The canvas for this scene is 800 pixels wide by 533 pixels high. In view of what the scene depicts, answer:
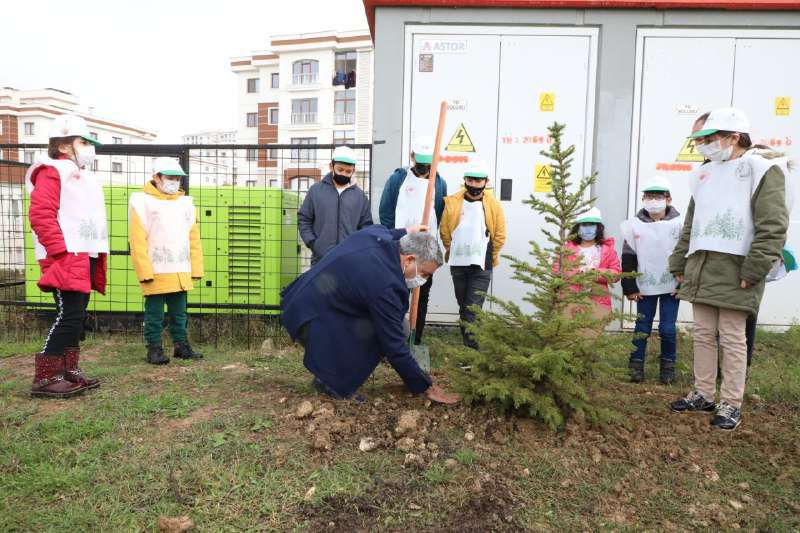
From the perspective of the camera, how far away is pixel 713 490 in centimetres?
267

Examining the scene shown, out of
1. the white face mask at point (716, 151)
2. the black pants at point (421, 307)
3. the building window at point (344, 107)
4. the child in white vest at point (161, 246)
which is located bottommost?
the black pants at point (421, 307)

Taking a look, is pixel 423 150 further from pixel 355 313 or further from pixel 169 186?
pixel 169 186

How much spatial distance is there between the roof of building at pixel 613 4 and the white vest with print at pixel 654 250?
2806mm

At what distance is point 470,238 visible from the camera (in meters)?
4.84

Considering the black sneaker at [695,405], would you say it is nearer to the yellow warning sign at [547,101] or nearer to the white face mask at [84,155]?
the yellow warning sign at [547,101]

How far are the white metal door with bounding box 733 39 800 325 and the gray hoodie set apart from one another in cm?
449

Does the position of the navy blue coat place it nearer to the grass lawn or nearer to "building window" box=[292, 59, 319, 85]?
the grass lawn

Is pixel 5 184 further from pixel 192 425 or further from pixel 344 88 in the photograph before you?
pixel 344 88

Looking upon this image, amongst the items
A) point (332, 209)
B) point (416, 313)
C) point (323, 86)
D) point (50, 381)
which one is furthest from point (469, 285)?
point (323, 86)

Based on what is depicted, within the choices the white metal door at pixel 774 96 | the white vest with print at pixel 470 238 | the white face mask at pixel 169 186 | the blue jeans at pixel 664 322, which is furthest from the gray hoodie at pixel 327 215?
the white metal door at pixel 774 96

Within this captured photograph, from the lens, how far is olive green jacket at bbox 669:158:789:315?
3.18 metres

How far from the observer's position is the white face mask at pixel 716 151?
133 inches

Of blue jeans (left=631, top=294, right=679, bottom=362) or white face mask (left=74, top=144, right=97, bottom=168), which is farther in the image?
blue jeans (left=631, top=294, right=679, bottom=362)

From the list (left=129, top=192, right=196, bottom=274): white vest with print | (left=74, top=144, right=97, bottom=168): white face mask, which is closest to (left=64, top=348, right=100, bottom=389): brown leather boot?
(left=129, top=192, right=196, bottom=274): white vest with print
